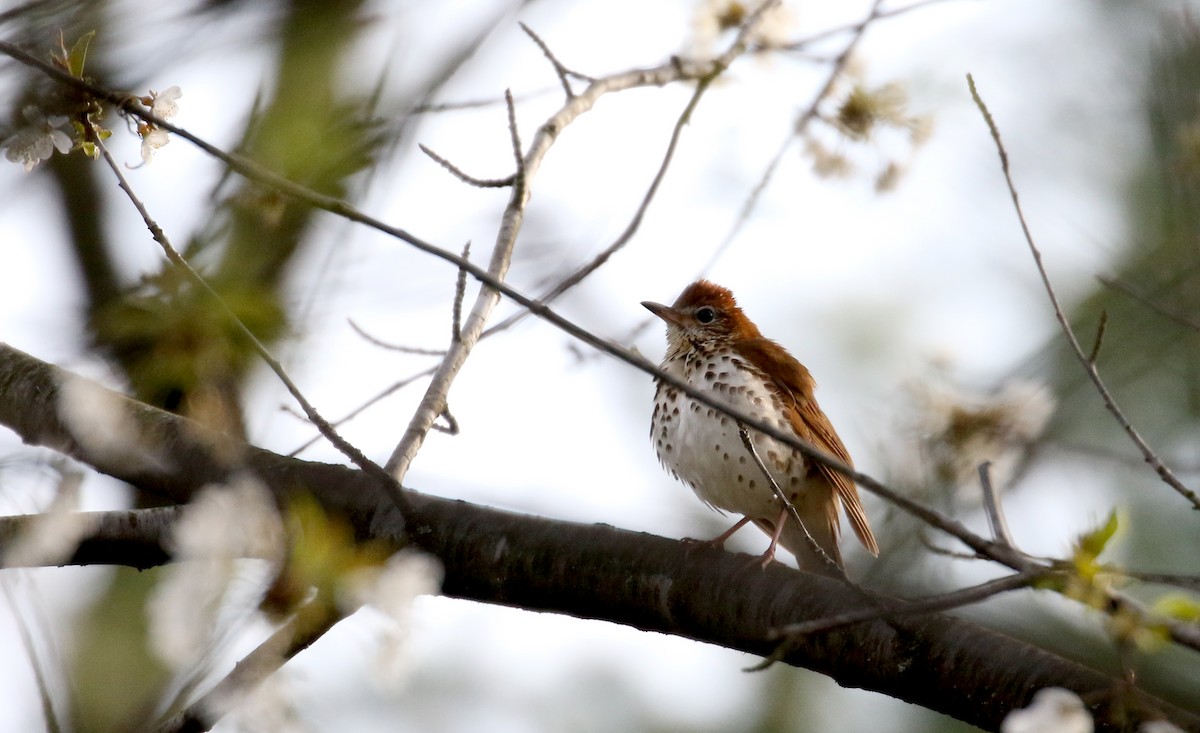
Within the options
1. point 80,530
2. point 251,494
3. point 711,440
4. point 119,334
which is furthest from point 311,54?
point 251,494

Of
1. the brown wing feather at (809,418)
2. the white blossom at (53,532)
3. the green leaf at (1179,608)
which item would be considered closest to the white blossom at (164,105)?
the white blossom at (53,532)

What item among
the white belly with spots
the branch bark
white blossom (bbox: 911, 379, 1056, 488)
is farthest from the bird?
the branch bark

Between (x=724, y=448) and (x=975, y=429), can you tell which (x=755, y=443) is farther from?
(x=975, y=429)

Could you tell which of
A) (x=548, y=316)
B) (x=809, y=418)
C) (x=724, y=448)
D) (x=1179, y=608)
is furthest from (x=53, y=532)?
(x=809, y=418)

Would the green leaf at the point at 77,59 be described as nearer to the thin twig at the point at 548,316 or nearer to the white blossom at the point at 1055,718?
the thin twig at the point at 548,316

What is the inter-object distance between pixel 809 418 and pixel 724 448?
64 centimetres

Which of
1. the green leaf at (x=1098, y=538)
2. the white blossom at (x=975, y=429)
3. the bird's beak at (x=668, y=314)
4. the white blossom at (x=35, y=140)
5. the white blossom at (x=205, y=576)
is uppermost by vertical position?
the bird's beak at (x=668, y=314)

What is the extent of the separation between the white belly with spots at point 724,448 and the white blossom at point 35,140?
8.60 feet

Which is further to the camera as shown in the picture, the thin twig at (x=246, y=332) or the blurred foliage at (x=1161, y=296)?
the blurred foliage at (x=1161, y=296)

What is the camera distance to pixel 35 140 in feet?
8.14

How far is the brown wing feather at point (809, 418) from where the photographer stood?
→ 4.85 m

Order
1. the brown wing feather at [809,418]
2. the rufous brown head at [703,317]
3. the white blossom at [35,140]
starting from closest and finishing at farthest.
→ 1. the white blossom at [35,140]
2. the brown wing feather at [809,418]
3. the rufous brown head at [703,317]

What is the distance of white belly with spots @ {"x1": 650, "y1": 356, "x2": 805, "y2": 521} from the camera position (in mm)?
4645

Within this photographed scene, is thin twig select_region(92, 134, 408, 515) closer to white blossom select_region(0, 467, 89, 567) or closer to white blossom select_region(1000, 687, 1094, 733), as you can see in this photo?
white blossom select_region(0, 467, 89, 567)
